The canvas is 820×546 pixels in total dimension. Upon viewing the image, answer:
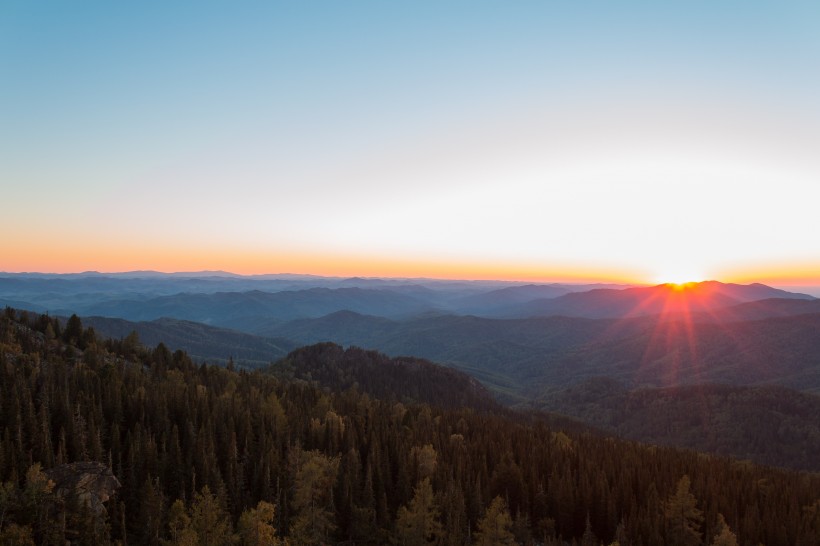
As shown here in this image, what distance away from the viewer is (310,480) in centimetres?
9619

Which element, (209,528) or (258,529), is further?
(209,528)

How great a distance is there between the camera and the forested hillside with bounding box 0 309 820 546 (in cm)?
8238

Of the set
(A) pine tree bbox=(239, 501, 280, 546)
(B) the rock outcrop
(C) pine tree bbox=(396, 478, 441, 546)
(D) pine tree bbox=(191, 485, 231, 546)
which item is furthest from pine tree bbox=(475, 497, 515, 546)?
(B) the rock outcrop

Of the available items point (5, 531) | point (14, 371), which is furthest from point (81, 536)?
point (14, 371)

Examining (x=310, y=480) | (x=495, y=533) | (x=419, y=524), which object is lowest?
(x=419, y=524)

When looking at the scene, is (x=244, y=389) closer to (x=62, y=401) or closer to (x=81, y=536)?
(x=62, y=401)

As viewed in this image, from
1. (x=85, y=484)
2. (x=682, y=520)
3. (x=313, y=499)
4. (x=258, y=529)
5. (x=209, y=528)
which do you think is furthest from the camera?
(x=682, y=520)

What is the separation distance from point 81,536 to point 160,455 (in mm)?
34008

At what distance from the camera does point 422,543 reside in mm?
88000

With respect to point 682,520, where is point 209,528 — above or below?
above

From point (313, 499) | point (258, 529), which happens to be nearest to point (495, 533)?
point (313, 499)

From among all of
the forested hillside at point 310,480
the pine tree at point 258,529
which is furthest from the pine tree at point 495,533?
the pine tree at point 258,529

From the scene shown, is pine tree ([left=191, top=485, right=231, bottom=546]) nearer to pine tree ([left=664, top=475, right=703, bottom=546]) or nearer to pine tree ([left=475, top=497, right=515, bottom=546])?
pine tree ([left=475, top=497, right=515, bottom=546])

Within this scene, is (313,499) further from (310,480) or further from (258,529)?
(258,529)
